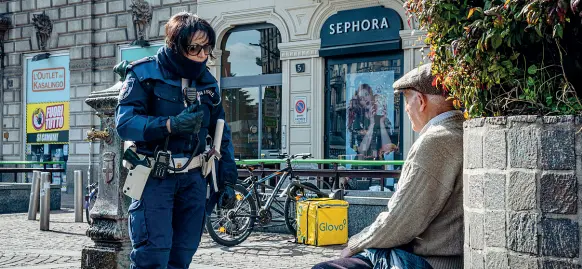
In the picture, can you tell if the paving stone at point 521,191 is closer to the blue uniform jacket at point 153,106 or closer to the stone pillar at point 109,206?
the blue uniform jacket at point 153,106

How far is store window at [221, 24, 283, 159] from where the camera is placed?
17484 millimetres

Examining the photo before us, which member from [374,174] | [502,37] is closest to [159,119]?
[502,37]

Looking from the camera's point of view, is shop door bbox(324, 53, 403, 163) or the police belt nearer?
the police belt

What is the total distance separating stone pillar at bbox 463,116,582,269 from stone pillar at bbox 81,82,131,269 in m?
4.00

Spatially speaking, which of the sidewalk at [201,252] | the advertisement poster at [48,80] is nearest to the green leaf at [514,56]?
the sidewalk at [201,252]

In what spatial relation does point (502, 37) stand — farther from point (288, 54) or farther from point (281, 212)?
point (288, 54)

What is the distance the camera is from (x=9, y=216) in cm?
1352

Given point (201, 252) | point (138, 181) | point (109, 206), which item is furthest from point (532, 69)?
point (201, 252)

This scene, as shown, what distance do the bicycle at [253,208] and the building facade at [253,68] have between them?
4915mm

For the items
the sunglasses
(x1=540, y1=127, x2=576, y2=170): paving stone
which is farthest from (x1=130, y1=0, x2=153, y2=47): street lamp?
(x1=540, y1=127, x2=576, y2=170): paving stone

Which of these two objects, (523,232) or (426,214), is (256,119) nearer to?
(426,214)

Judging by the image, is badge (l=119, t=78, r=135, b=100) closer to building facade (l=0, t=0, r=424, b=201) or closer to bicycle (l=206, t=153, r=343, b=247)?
bicycle (l=206, t=153, r=343, b=247)

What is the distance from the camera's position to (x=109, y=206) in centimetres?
635

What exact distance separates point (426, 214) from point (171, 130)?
1699 mm
